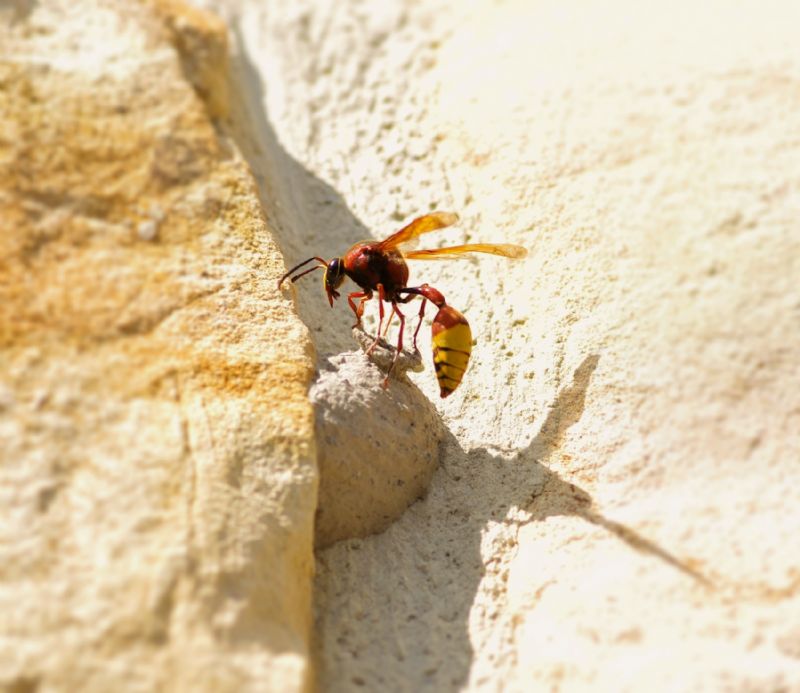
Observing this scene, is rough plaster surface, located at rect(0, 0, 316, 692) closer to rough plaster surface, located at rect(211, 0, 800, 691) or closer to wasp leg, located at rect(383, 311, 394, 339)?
rough plaster surface, located at rect(211, 0, 800, 691)

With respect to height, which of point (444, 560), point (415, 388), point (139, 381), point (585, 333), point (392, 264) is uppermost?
point (139, 381)

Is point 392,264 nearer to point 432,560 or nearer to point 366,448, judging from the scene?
point 366,448

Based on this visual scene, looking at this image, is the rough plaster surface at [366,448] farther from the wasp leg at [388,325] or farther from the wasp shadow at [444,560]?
the wasp leg at [388,325]

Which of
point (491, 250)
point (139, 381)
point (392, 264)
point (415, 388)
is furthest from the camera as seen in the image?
point (392, 264)

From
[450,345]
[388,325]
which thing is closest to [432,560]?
[450,345]

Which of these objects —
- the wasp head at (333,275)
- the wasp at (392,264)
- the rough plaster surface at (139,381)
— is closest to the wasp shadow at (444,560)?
the rough plaster surface at (139,381)

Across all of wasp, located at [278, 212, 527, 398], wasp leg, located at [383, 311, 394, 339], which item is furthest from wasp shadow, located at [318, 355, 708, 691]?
wasp leg, located at [383, 311, 394, 339]
